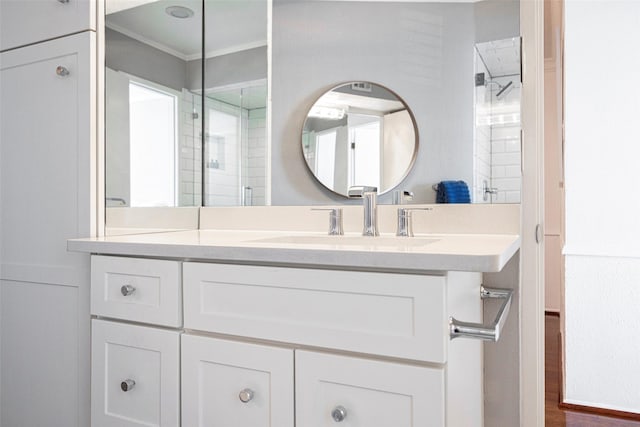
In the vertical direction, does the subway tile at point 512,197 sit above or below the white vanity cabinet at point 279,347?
above

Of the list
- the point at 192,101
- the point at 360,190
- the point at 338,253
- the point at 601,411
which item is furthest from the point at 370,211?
the point at 601,411

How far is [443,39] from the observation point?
147 centimetres

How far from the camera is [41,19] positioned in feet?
4.94

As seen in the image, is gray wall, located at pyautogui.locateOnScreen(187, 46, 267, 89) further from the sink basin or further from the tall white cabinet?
the sink basin

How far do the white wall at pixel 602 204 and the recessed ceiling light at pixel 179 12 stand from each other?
1.86 meters

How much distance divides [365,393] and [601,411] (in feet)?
6.85

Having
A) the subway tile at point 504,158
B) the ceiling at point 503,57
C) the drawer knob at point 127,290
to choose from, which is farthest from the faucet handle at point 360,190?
the drawer knob at point 127,290

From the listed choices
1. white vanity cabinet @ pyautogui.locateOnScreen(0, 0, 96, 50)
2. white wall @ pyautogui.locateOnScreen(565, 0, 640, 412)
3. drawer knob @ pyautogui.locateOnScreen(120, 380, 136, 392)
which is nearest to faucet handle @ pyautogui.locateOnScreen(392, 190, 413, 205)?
drawer knob @ pyautogui.locateOnScreen(120, 380, 136, 392)

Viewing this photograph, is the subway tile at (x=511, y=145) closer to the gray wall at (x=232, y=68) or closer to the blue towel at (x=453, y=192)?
the blue towel at (x=453, y=192)

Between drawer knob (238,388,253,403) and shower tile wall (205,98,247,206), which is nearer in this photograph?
drawer knob (238,388,253,403)

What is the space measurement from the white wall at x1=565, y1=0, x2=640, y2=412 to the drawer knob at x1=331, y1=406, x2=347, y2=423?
194 centimetres

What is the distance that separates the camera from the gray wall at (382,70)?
4.75 ft

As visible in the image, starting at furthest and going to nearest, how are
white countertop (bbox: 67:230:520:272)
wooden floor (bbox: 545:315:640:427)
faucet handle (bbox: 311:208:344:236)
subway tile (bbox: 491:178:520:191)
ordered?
1. wooden floor (bbox: 545:315:640:427)
2. faucet handle (bbox: 311:208:344:236)
3. subway tile (bbox: 491:178:520:191)
4. white countertop (bbox: 67:230:520:272)

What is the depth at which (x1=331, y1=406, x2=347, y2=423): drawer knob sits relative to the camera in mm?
940
